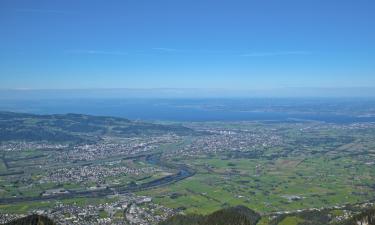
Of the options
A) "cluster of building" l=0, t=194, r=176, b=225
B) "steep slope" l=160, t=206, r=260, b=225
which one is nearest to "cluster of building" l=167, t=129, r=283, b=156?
"cluster of building" l=0, t=194, r=176, b=225

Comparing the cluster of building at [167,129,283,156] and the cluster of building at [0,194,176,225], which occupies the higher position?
the cluster of building at [167,129,283,156]

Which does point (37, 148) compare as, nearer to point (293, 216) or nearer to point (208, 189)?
point (208, 189)

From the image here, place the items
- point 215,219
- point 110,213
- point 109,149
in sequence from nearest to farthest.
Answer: point 215,219
point 110,213
point 109,149

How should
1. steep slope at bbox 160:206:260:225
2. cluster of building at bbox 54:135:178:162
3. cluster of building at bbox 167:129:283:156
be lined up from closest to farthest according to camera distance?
steep slope at bbox 160:206:260:225 < cluster of building at bbox 54:135:178:162 < cluster of building at bbox 167:129:283:156

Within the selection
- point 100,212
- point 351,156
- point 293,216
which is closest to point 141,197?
point 100,212

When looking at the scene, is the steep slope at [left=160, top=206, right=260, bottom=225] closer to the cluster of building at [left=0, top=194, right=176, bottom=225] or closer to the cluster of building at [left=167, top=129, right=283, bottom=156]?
the cluster of building at [left=0, top=194, right=176, bottom=225]

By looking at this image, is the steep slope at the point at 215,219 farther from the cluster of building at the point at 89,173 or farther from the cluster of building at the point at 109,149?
the cluster of building at the point at 109,149

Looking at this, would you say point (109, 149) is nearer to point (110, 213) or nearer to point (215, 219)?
point (110, 213)

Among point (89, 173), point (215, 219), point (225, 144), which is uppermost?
point (215, 219)

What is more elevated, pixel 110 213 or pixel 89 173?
pixel 110 213

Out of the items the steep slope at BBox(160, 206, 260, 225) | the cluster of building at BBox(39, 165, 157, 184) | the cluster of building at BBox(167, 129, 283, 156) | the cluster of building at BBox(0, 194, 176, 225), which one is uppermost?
the steep slope at BBox(160, 206, 260, 225)

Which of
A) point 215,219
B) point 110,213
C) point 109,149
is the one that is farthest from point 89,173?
point 215,219
